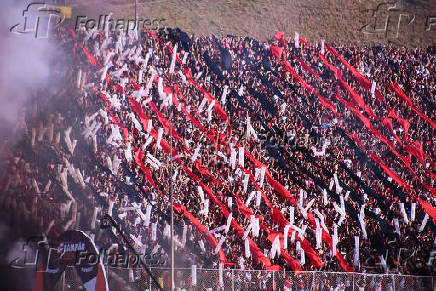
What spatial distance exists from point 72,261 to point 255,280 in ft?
13.9

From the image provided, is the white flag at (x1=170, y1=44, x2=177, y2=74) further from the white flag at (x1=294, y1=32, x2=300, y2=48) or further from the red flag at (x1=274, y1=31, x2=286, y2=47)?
the white flag at (x1=294, y1=32, x2=300, y2=48)

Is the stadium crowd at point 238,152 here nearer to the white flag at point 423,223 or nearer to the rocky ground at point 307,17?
the white flag at point 423,223

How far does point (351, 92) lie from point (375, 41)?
197 cm

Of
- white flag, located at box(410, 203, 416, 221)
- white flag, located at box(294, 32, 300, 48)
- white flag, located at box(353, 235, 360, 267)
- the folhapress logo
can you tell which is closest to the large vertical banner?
the folhapress logo

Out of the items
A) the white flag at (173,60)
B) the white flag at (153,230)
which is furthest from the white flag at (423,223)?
the white flag at (173,60)

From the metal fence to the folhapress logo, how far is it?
253 inches

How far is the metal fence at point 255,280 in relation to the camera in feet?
46.5

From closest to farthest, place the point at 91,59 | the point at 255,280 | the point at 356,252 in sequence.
A: the point at 255,280 → the point at 356,252 → the point at 91,59

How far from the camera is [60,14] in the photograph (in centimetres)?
1727

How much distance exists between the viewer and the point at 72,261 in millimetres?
13273

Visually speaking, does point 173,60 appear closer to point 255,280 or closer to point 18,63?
point 18,63

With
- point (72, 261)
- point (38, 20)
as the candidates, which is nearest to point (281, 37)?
point (38, 20)

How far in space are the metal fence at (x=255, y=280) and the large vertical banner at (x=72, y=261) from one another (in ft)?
3.70

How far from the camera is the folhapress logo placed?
52.9 feet
